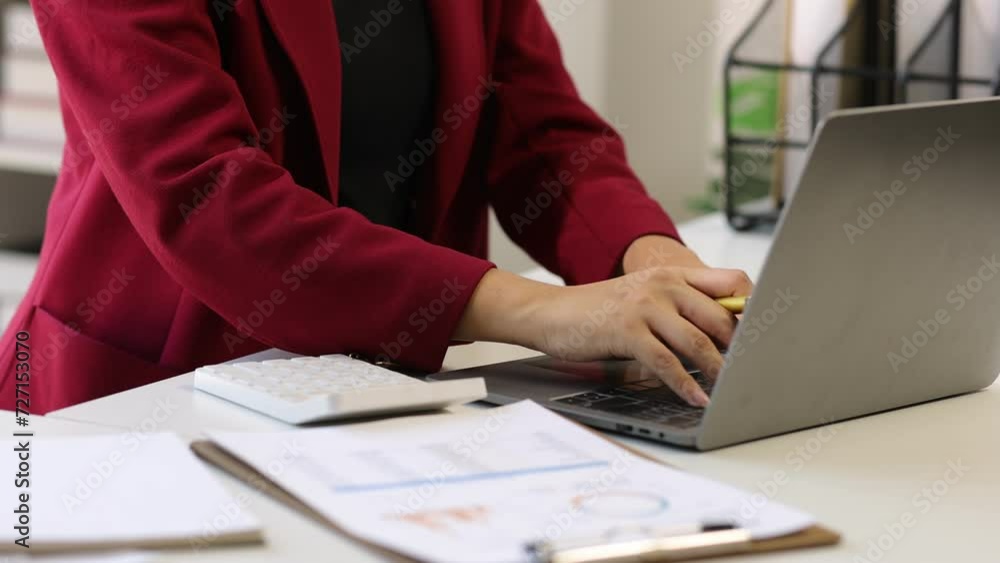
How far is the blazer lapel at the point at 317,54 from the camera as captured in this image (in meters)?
1.04

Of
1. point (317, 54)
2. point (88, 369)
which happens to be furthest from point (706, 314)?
point (88, 369)

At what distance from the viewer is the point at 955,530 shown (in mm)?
651

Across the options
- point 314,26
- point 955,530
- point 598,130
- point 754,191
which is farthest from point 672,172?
point 955,530

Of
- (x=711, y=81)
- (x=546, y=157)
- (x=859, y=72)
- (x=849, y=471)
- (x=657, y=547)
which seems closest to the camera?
(x=657, y=547)

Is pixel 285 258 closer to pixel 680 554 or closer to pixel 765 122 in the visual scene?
pixel 680 554

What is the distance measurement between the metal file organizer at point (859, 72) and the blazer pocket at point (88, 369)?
3.12 ft

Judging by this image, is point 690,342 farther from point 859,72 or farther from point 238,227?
point 859,72

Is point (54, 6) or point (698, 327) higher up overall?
point (54, 6)

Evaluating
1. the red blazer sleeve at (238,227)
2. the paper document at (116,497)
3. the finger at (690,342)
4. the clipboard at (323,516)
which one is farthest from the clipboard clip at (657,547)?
the red blazer sleeve at (238,227)

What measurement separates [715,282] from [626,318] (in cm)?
9

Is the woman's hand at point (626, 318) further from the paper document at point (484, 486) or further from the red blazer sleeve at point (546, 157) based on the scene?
the red blazer sleeve at point (546, 157)

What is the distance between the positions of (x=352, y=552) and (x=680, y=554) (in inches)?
5.8

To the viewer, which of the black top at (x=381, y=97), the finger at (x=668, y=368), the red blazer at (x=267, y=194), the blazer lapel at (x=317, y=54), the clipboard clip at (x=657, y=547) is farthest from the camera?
the black top at (x=381, y=97)

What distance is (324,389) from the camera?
79 cm
